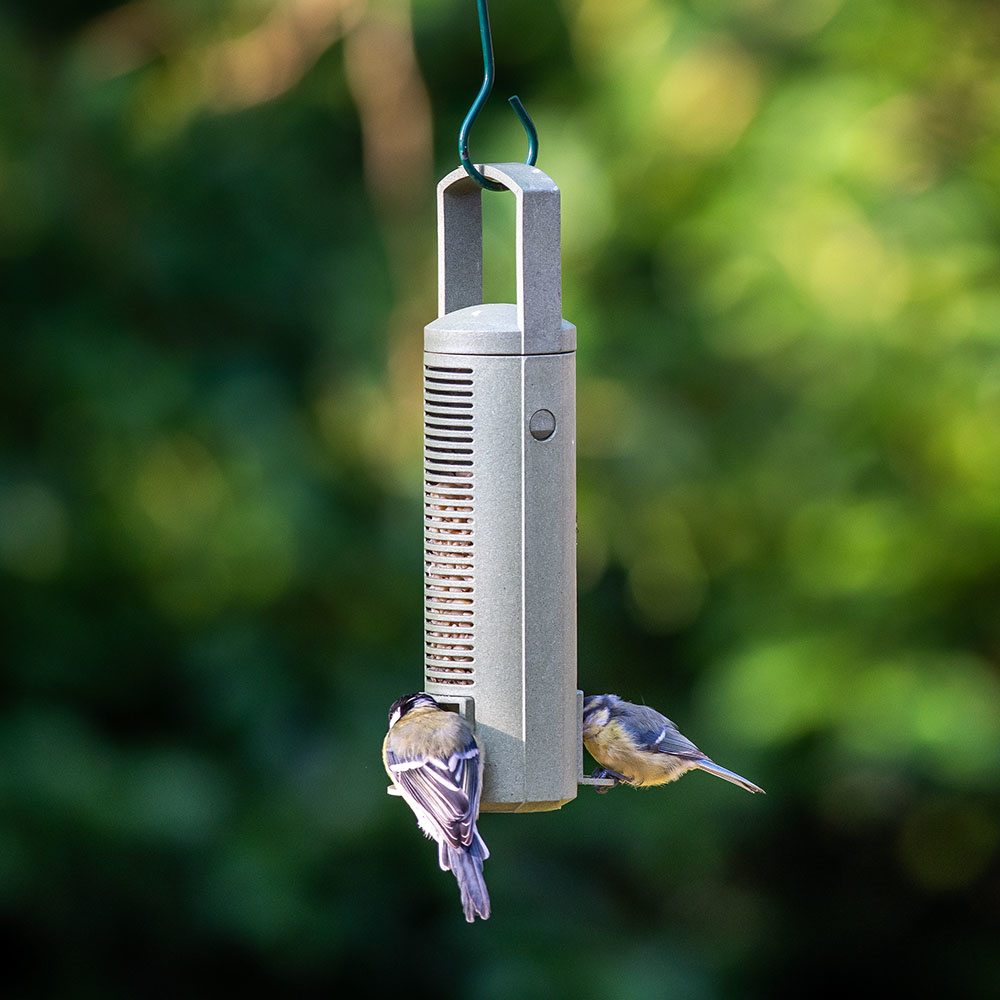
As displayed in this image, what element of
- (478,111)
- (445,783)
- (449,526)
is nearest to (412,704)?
(445,783)

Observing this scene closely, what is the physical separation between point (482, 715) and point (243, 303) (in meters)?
4.98

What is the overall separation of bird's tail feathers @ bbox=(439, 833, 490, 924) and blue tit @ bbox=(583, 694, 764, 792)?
0.44 metres

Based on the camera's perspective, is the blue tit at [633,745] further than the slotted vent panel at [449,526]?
Yes

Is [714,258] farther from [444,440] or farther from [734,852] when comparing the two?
[444,440]

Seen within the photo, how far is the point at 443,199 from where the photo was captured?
3436mm

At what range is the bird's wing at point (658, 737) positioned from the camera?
358 centimetres

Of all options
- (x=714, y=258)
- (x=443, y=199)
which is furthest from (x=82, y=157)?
(x=443, y=199)

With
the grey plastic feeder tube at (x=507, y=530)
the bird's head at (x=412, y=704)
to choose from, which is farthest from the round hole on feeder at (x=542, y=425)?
the bird's head at (x=412, y=704)

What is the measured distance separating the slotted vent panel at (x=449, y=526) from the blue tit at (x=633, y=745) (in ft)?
1.07

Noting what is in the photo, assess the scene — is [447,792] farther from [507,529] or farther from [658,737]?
[658,737]

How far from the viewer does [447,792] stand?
314cm

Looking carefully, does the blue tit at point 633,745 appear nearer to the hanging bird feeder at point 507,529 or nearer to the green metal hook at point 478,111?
the hanging bird feeder at point 507,529

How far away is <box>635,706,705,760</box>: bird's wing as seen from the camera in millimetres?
3584

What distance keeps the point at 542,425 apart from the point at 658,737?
0.76 m
